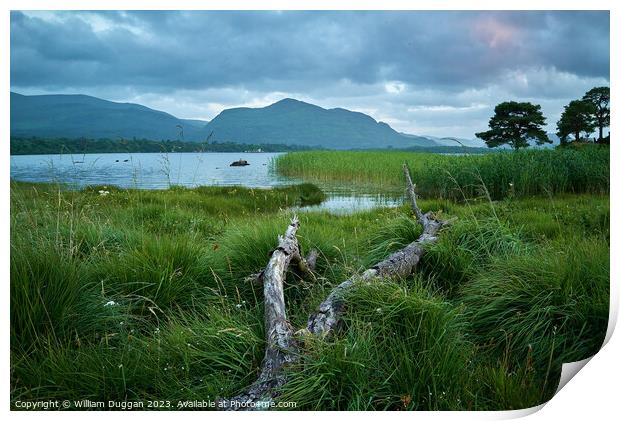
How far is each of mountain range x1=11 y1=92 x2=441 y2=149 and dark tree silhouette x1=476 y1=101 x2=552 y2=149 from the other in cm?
49

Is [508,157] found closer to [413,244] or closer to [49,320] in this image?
[413,244]

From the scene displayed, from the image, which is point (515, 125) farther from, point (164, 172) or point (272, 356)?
point (164, 172)

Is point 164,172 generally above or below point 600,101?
below

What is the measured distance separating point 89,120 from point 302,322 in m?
2.09

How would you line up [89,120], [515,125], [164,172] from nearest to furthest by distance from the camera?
[89,120], [515,125], [164,172]

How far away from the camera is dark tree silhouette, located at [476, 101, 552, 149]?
3859mm

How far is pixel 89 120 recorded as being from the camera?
3.63m

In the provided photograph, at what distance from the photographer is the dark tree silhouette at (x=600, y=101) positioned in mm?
3447

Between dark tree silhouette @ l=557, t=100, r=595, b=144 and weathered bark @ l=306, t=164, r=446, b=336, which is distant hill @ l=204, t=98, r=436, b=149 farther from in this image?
dark tree silhouette @ l=557, t=100, r=595, b=144

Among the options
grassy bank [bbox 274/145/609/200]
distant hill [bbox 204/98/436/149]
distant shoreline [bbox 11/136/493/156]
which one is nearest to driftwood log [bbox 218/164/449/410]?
distant hill [bbox 204/98/436/149]

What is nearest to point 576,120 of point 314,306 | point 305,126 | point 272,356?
point 305,126

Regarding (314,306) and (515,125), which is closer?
(314,306)

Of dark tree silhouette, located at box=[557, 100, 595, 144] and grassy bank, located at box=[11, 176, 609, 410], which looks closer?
grassy bank, located at box=[11, 176, 609, 410]
